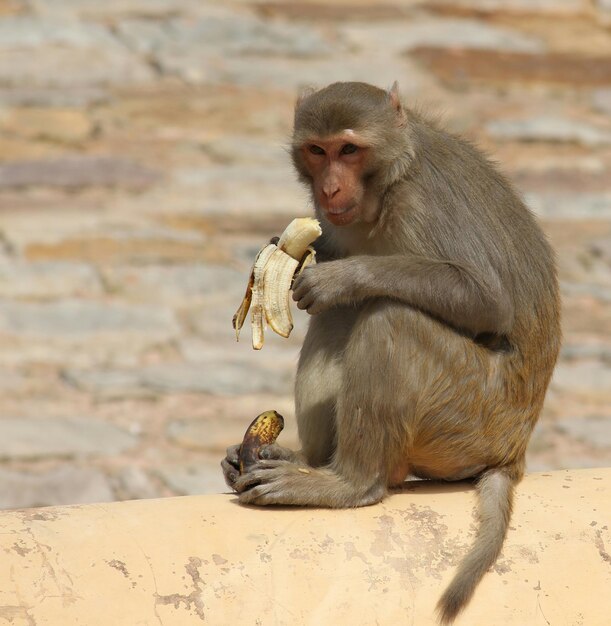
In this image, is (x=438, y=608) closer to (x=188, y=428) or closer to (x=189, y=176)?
(x=188, y=428)

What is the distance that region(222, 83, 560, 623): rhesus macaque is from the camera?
5.27 metres

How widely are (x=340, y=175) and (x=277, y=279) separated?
0.54 m

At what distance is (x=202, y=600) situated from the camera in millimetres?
4562

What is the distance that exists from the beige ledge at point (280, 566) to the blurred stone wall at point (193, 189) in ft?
8.96

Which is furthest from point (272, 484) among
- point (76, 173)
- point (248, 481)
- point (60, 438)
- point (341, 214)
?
point (76, 173)

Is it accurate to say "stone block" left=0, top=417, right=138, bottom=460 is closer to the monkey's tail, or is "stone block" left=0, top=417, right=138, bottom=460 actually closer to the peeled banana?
the peeled banana

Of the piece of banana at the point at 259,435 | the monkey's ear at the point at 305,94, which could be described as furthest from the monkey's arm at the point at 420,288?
the monkey's ear at the point at 305,94

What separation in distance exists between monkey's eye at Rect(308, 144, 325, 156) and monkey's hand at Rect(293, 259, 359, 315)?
1.84ft

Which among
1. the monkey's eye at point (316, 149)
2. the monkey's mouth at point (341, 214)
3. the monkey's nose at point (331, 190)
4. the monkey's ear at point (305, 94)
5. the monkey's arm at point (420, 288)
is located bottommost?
the monkey's arm at point (420, 288)

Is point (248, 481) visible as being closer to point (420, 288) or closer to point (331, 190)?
point (420, 288)

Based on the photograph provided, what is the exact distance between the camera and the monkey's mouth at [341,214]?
18.8 feet

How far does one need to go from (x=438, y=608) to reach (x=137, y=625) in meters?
1.03

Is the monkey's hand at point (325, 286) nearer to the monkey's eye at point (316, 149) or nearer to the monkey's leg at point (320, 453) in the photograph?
the monkey's leg at point (320, 453)

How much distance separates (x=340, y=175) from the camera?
5789mm
